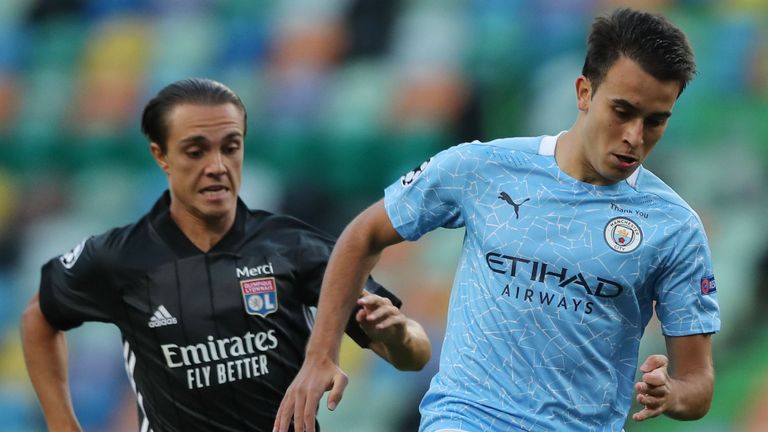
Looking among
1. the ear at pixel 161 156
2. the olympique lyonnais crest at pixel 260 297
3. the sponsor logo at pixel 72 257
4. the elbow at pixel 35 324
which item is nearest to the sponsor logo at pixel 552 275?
the olympique lyonnais crest at pixel 260 297

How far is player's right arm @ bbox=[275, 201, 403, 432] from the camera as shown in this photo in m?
3.70

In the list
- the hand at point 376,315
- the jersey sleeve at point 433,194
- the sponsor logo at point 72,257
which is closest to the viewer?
the hand at point 376,315

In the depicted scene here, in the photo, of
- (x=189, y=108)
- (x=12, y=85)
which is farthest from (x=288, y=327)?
(x=12, y=85)

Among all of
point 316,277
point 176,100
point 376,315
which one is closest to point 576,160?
point 376,315

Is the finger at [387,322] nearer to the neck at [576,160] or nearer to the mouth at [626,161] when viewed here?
the neck at [576,160]

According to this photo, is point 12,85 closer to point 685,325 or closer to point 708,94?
point 708,94

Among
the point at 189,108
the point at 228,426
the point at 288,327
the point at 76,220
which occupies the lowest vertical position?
the point at 76,220

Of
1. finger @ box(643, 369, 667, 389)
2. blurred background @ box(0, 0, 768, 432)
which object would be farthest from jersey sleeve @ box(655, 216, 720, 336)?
blurred background @ box(0, 0, 768, 432)

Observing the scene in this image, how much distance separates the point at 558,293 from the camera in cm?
375

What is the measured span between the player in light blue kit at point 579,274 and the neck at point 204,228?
103 cm

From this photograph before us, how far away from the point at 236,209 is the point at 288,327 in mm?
498

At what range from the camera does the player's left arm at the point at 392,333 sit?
381cm

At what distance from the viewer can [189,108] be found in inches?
194

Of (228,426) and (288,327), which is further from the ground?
(288,327)
